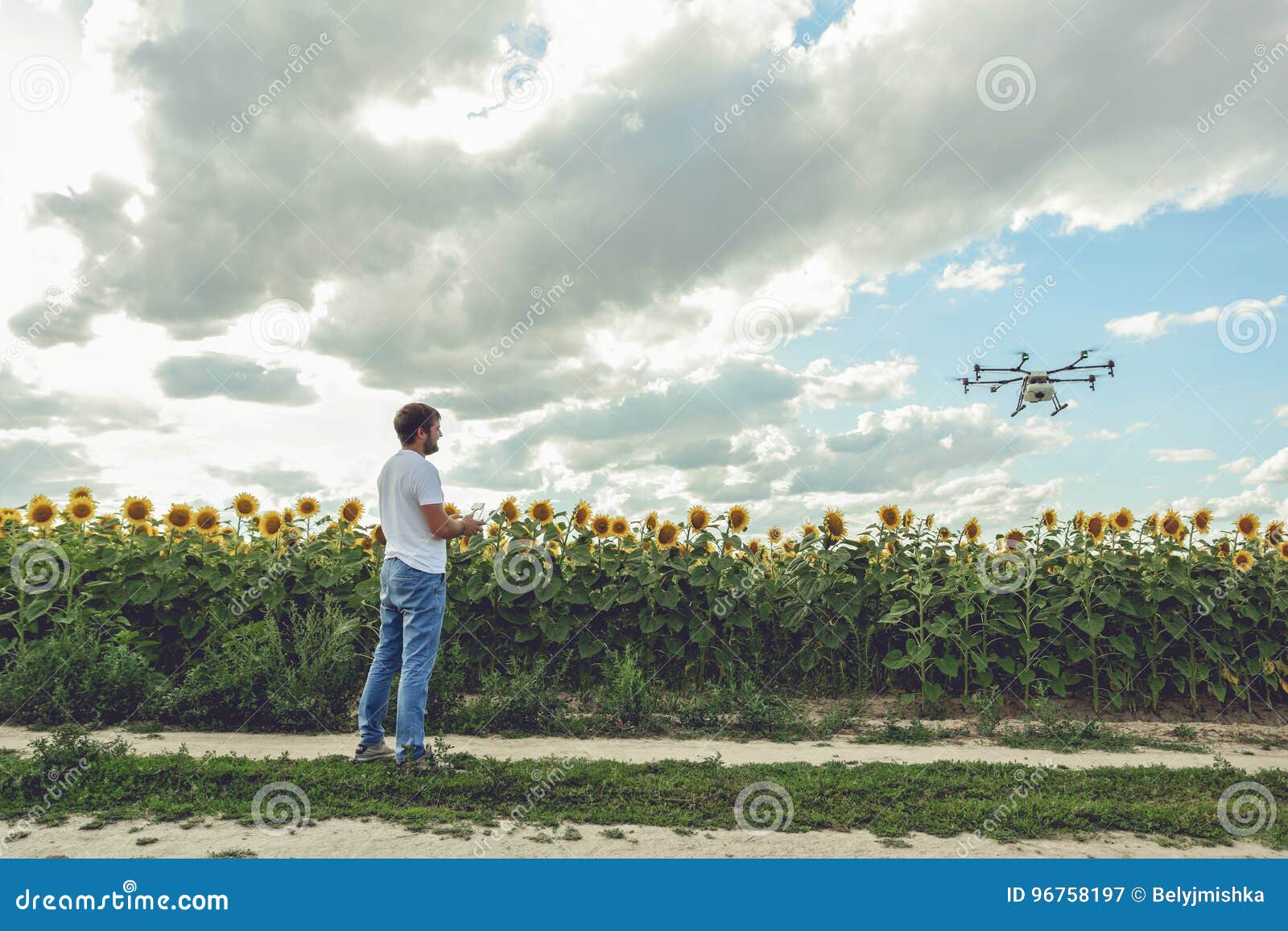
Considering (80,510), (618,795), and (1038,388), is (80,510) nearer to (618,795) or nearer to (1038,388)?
(618,795)

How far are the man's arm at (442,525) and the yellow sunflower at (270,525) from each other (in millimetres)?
4153

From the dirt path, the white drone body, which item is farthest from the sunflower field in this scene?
the white drone body

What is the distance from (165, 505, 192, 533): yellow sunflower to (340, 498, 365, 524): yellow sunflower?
1558 mm

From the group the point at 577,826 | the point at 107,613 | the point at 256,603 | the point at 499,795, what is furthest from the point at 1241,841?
the point at 107,613

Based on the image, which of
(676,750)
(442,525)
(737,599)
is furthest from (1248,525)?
(442,525)

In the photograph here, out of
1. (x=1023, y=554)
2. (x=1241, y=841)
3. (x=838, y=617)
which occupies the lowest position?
(x=1241, y=841)

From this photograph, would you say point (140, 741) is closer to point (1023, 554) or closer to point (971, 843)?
point (971, 843)

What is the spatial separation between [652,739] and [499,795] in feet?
7.25

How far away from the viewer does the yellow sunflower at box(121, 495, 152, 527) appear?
29.9ft

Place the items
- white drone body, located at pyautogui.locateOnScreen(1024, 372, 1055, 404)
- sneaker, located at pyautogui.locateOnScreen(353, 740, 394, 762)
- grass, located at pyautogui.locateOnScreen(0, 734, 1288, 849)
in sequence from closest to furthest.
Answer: grass, located at pyautogui.locateOnScreen(0, 734, 1288, 849) < sneaker, located at pyautogui.locateOnScreen(353, 740, 394, 762) < white drone body, located at pyautogui.locateOnScreen(1024, 372, 1055, 404)

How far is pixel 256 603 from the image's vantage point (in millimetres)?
8680

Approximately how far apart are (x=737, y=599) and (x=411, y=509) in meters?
4.02

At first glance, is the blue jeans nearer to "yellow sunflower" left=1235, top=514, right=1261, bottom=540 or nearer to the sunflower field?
the sunflower field

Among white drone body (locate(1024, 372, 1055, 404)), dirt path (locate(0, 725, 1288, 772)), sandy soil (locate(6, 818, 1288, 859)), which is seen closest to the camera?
sandy soil (locate(6, 818, 1288, 859))
